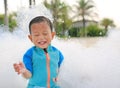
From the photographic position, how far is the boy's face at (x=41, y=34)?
3.15 meters

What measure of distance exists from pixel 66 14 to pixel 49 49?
39503 millimetres

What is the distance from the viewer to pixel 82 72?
3787 mm

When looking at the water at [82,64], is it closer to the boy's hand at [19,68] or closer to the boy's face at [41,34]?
the boy's face at [41,34]

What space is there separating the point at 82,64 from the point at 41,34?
848 millimetres

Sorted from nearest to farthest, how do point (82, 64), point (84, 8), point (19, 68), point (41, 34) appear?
point (19, 68) < point (41, 34) < point (82, 64) < point (84, 8)

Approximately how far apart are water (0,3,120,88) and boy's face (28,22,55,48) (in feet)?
1.85

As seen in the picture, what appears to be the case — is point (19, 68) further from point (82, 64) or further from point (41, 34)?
point (82, 64)

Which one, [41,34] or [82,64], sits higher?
[41,34]

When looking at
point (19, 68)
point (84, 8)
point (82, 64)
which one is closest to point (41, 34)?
point (19, 68)

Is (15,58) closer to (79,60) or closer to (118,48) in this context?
(79,60)

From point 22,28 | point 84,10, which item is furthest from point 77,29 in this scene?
point 22,28

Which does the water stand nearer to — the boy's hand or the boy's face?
the boy's face

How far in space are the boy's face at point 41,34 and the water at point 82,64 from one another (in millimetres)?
564

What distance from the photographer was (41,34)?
3.15m
